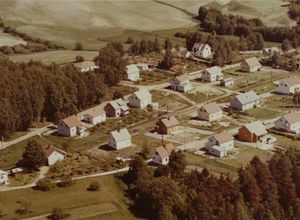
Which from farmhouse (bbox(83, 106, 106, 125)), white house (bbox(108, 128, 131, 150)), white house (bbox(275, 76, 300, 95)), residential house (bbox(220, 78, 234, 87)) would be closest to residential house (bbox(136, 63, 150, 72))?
residential house (bbox(220, 78, 234, 87))

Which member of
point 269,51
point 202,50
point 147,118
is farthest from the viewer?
point 269,51

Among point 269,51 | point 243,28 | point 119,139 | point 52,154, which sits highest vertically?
point 243,28

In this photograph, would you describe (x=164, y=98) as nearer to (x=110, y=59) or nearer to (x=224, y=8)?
(x=110, y=59)

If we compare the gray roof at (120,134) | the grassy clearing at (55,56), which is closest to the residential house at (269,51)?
the grassy clearing at (55,56)

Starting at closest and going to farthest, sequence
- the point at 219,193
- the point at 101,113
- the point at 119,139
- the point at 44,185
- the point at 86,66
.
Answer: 1. the point at 219,193
2. the point at 44,185
3. the point at 119,139
4. the point at 101,113
5. the point at 86,66

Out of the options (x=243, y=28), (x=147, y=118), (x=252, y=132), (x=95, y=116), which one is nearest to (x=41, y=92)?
(x=95, y=116)

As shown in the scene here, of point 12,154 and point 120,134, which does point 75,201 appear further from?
point 120,134

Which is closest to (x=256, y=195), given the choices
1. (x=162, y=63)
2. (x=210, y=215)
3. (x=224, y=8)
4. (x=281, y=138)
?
(x=210, y=215)

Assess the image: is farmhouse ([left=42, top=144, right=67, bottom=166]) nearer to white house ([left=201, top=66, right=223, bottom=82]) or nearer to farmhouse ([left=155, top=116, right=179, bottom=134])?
farmhouse ([left=155, top=116, right=179, bottom=134])
